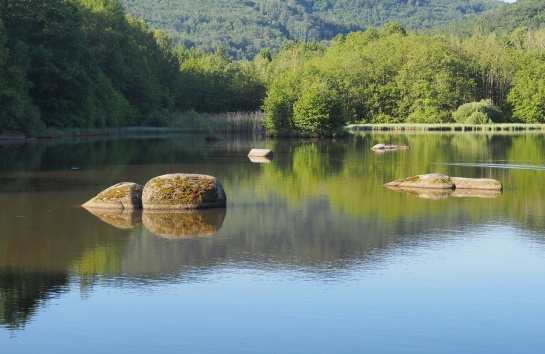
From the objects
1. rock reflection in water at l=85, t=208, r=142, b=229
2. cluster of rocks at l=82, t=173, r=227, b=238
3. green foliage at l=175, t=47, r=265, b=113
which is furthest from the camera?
green foliage at l=175, t=47, r=265, b=113

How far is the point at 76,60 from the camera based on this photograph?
69000mm

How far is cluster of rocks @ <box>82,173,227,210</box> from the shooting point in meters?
20.2

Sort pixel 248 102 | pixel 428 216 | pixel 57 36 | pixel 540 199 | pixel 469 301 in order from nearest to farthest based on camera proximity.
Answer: pixel 469 301, pixel 428 216, pixel 540 199, pixel 57 36, pixel 248 102

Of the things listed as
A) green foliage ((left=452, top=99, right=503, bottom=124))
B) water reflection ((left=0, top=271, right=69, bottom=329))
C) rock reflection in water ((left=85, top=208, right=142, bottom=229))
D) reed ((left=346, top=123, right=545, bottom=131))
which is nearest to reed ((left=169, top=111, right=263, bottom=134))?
reed ((left=346, top=123, right=545, bottom=131))

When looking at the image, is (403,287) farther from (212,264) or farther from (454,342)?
(212,264)

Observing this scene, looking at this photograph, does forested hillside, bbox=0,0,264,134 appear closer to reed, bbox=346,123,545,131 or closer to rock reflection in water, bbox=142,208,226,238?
reed, bbox=346,123,545,131

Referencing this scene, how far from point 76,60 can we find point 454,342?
2490 inches

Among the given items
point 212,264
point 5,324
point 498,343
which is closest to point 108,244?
point 212,264

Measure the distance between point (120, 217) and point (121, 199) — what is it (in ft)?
3.97

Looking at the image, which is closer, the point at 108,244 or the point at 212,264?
the point at 212,264

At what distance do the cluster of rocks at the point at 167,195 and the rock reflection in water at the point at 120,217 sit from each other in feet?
0.87

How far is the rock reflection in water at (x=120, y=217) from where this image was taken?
18250mm

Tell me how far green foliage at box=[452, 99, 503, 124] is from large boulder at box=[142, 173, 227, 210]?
258 feet

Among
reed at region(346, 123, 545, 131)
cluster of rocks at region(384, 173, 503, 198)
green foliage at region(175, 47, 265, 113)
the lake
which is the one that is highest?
green foliage at region(175, 47, 265, 113)
